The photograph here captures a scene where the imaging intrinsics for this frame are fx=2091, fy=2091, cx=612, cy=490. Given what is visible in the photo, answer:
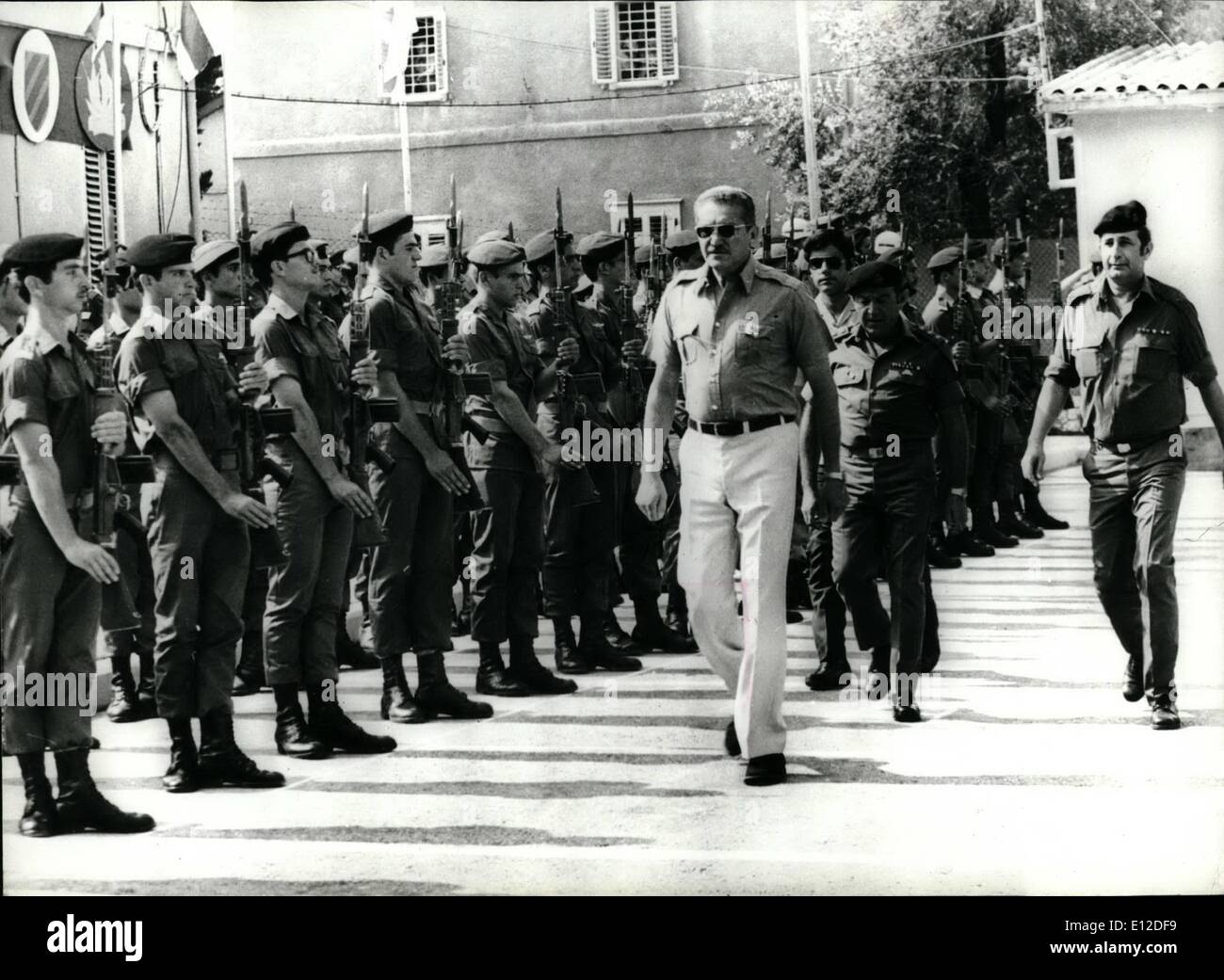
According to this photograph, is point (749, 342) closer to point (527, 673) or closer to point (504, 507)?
point (504, 507)

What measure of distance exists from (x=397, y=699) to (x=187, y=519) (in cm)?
156

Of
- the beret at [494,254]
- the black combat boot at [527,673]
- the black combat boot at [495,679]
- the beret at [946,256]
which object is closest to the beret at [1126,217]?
the beret at [946,256]

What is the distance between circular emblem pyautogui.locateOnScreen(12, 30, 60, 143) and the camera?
6.93 metres

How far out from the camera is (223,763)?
7.16 m

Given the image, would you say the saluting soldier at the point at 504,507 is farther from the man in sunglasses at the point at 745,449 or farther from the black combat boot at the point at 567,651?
the man in sunglasses at the point at 745,449

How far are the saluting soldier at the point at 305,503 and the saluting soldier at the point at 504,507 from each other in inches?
44.1

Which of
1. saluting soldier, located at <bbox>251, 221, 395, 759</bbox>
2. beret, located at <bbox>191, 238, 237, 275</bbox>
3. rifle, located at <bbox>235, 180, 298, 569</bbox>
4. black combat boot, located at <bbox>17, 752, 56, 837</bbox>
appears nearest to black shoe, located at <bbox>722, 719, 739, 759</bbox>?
saluting soldier, located at <bbox>251, 221, 395, 759</bbox>

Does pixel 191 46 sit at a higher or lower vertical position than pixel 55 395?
higher

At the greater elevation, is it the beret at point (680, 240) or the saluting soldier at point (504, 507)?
the beret at point (680, 240)

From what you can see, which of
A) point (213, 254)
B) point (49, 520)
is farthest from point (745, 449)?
point (49, 520)

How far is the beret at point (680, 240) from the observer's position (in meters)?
8.84

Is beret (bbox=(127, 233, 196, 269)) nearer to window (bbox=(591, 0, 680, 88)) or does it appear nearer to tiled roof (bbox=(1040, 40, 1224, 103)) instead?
window (bbox=(591, 0, 680, 88))

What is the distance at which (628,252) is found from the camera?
9281 mm

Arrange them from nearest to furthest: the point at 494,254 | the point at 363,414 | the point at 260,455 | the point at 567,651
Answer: the point at 260,455
the point at 363,414
the point at 494,254
the point at 567,651
